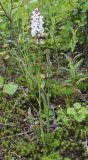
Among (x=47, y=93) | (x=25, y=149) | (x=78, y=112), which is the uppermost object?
(x=47, y=93)

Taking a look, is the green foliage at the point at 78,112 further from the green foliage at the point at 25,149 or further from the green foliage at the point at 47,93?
Result: the green foliage at the point at 25,149

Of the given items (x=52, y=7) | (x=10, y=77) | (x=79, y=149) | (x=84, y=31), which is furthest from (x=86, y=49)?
(x=79, y=149)

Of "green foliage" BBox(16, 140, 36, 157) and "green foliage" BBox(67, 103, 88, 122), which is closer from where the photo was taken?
"green foliage" BBox(16, 140, 36, 157)

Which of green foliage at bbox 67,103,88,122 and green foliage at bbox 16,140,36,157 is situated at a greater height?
green foliage at bbox 67,103,88,122

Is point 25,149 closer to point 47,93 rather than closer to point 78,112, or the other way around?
point 78,112

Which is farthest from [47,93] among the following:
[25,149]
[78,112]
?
[25,149]

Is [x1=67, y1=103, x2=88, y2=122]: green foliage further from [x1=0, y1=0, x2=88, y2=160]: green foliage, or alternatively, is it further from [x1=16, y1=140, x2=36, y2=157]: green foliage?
[x1=16, y1=140, x2=36, y2=157]: green foliage

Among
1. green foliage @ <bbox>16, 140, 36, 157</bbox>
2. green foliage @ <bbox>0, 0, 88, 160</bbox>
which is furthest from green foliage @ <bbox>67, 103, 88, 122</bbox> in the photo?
green foliage @ <bbox>16, 140, 36, 157</bbox>

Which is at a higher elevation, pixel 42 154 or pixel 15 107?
pixel 15 107

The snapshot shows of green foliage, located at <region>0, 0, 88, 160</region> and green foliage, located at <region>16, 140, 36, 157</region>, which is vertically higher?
green foliage, located at <region>0, 0, 88, 160</region>

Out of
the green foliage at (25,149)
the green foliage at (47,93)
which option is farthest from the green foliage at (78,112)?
the green foliage at (25,149)

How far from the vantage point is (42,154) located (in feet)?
8.25

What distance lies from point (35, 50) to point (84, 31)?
22.7 inches

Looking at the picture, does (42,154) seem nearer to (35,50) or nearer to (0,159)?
(0,159)
